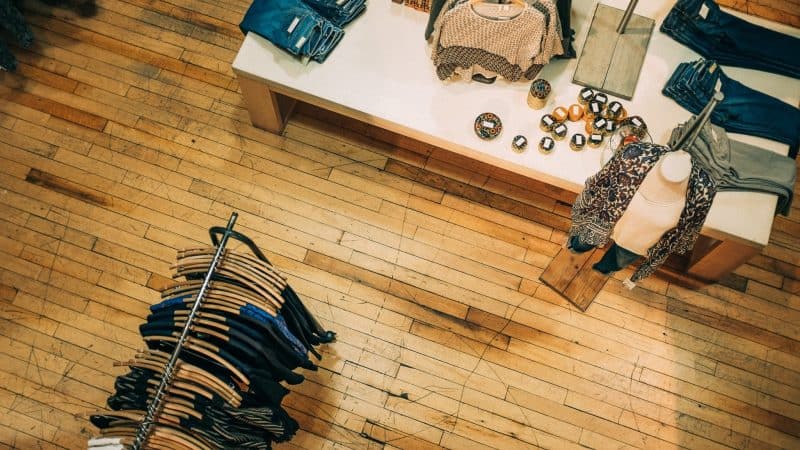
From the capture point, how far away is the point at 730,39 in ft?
10.8

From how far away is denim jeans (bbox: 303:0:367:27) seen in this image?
11.0ft

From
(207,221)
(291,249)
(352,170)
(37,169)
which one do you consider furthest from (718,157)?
(37,169)

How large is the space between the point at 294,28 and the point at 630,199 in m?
1.90

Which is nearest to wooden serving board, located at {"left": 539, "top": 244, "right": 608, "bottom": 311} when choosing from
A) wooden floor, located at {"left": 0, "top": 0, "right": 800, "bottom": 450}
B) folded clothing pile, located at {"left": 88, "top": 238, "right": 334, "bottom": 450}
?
wooden floor, located at {"left": 0, "top": 0, "right": 800, "bottom": 450}

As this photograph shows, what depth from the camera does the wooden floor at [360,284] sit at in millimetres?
3266

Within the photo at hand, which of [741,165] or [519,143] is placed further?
[519,143]

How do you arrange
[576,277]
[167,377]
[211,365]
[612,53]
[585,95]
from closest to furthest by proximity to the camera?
[167,377], [211,365], [585,95], [612,53], [576,277]

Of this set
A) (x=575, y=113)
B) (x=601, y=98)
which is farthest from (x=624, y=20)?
(x=575, y=113)

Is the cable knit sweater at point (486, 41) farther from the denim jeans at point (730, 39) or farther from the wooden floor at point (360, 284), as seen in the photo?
the denim jeans at point (730, 39)

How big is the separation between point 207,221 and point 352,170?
0.88 meters

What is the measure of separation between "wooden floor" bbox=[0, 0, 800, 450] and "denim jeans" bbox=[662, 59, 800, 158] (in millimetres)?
728

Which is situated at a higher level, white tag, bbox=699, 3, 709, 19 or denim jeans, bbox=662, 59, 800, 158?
white tag, bbox=699, 3, 709, 19

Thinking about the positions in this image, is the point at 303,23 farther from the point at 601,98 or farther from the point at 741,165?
the point at 741,165

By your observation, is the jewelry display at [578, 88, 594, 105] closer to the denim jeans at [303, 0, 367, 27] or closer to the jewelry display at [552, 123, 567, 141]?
the jewelry display at [552, 123, 567, 141]
